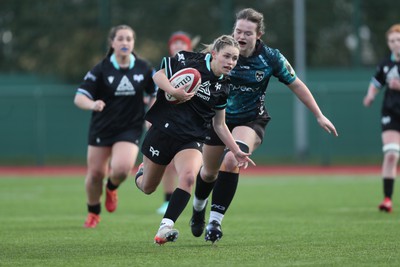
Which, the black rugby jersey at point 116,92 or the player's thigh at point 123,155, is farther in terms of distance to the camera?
the black rugby jersey at point 116,92

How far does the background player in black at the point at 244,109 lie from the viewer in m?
7.54

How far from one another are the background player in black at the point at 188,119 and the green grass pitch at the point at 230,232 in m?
0.67

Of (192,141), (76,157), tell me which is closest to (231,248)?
(192,141)

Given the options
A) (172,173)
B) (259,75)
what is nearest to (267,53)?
(259,75)

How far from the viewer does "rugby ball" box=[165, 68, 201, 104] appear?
274 inches

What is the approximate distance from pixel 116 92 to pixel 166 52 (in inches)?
648

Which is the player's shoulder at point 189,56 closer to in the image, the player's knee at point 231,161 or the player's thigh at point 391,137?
the player's knee at point 231,161

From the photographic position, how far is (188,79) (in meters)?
6.96

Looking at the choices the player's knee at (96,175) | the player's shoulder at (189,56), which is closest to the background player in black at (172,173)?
the player's knee at (96,175)

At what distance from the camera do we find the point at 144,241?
7785 millimetres

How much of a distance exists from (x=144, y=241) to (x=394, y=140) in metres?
4.54

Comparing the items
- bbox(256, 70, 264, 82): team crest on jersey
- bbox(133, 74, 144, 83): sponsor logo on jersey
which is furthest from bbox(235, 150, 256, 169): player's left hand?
bbox(133, 74, 144, 83): sponsor logo on jersey

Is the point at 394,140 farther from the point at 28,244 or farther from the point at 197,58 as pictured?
the point at 28,244

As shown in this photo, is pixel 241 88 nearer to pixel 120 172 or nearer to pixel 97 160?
pixel 120 172
